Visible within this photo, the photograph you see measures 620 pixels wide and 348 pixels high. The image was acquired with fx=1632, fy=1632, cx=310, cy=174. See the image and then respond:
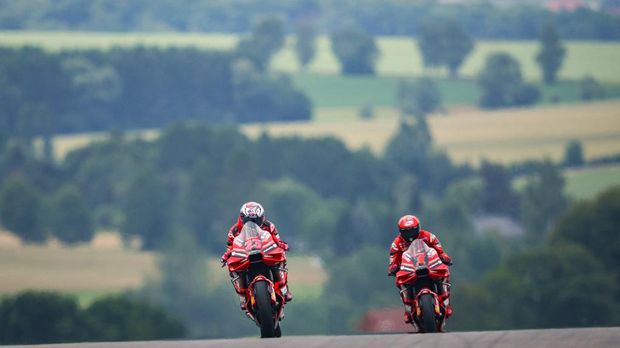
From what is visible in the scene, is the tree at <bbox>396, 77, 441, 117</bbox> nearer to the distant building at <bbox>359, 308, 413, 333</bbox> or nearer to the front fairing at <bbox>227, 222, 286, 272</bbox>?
the distant building at <bbox>359, 308, 413, 333</bbox>

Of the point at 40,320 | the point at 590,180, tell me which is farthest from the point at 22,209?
the point at 40,320

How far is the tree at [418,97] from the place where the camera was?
7377 inches

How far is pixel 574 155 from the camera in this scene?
168m

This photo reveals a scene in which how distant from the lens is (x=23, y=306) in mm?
109875

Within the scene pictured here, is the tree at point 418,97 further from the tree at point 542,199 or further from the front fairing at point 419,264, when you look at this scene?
the front fairing at point 419,264

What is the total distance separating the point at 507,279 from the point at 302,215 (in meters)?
62.6

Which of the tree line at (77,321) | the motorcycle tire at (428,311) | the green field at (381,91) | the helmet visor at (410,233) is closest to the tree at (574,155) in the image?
the green field at (381,91)

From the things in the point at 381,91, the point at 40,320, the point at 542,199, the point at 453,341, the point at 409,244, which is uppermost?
the point at 381,91

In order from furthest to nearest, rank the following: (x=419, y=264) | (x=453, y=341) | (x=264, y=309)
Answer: (x=419, y=264)
(x=264, y=309)
(x=453, y=341)

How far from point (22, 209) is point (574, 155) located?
57088 mm

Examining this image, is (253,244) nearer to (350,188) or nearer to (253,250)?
(253,250)

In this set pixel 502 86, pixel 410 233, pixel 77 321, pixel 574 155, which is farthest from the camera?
pixel 502 86

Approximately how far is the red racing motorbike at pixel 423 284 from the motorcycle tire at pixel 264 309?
7.71ft

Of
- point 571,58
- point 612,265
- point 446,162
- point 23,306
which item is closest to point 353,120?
point 446,162
